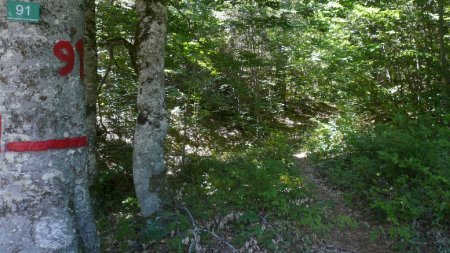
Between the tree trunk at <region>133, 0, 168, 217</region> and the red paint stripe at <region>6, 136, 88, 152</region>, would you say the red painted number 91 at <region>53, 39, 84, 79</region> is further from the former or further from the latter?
the tree trunk at <region>133, 0, 168, 217</region>

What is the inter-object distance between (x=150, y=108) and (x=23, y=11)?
240 centimetres

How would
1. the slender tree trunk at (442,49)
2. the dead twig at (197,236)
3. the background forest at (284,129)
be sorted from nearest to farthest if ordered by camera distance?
the dead twig at (197,236)
the background forest at (284,129)
the slender tree trunk at (442,49)

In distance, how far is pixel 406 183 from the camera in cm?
605

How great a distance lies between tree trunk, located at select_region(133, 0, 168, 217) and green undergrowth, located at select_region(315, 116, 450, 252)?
3041mm

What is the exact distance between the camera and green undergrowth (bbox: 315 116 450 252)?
505 cm

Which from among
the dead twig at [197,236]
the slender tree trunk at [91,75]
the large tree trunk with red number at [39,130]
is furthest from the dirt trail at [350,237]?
the slender tree trunk at [91,75]

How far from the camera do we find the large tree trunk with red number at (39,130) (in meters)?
2.49

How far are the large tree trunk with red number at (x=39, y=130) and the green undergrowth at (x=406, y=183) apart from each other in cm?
407

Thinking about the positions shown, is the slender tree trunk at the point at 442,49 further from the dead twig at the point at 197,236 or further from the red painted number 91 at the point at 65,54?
the red painted number 91 at the point at 65,54

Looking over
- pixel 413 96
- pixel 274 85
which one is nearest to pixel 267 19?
pixel 413 96

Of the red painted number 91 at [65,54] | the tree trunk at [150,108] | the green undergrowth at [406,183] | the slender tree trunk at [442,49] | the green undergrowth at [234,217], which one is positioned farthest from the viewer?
the slender tree trunk at [442,49]

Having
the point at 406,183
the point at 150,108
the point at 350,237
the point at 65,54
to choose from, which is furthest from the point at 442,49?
the point at 65,54

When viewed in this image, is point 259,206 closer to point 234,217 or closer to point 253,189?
point 253,189

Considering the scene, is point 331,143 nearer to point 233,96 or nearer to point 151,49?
point 233,96
